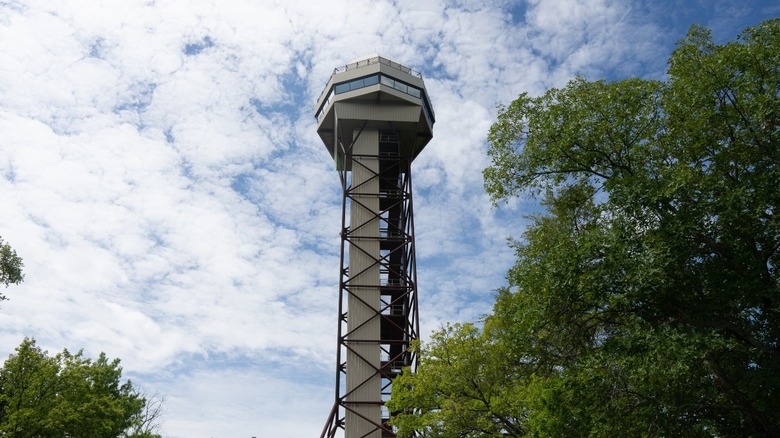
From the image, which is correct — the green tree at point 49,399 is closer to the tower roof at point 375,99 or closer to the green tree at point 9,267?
the green tree at point 9,267

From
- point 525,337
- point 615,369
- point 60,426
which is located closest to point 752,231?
point 615,369

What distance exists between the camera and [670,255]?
46.5 feet

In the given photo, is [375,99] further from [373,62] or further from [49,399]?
[49,399]

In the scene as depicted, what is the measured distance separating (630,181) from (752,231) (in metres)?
2.84

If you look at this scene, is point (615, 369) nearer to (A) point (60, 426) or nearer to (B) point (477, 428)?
(B) point (477, 428)

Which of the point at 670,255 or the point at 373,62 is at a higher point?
the point at 373,62

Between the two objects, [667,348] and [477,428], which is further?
[477,428]

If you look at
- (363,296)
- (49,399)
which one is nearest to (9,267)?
(49,399)

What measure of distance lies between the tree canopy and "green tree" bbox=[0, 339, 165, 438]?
2011 cm

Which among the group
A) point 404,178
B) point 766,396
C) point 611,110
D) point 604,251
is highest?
point 404,178

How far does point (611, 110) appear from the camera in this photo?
16.3m

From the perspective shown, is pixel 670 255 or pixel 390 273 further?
pixel 390 273

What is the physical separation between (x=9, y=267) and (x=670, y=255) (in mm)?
24761

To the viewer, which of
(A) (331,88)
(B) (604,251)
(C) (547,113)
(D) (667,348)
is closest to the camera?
(D) (667,348)
